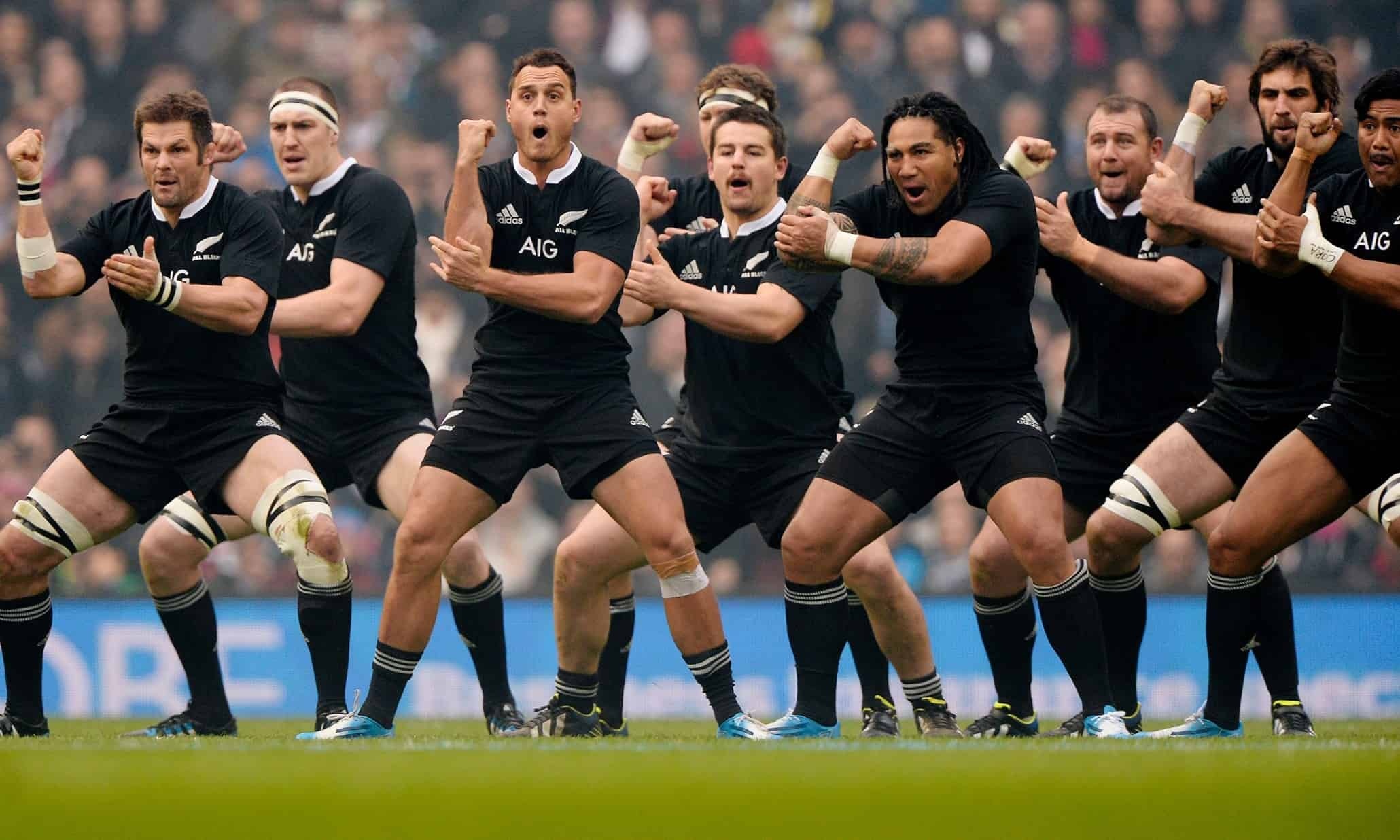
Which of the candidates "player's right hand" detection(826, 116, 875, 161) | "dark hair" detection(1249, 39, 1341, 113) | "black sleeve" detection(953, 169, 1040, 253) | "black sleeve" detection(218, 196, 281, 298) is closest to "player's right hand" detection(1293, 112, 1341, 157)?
"dark hair" detection(1249, 39, 1341, 113)

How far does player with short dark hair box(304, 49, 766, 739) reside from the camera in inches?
273

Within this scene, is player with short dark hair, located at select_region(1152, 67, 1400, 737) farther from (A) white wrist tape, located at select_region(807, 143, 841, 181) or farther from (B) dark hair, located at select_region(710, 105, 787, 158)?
(B) dark hair, located at select_region(710, 105, 787, 158)

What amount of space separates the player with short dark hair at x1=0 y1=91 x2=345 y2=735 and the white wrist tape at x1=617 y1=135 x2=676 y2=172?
1.68 meters

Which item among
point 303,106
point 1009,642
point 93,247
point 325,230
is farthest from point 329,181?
point 1009,642

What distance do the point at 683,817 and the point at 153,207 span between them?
4126mm

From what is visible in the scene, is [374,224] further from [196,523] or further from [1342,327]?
[1342,327]

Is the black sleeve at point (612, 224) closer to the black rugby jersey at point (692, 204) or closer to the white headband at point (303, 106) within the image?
the black rugby jersey at point (692, 204)

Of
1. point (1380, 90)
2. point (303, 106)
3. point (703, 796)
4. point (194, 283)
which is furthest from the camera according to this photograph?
point (303, 106)

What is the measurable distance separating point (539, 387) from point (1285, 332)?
10.4ft

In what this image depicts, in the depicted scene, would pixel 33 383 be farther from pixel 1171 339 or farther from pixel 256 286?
pixel 1171 339

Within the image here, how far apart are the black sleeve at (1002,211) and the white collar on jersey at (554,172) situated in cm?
161

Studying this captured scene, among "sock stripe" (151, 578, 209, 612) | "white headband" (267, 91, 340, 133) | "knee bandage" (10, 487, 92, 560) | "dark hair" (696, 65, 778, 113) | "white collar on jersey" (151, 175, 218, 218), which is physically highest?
"dark hair" (696, 65, 778, 113)

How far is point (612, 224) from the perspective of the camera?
718 centimetres

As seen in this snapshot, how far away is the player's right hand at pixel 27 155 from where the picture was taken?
7.13 m
